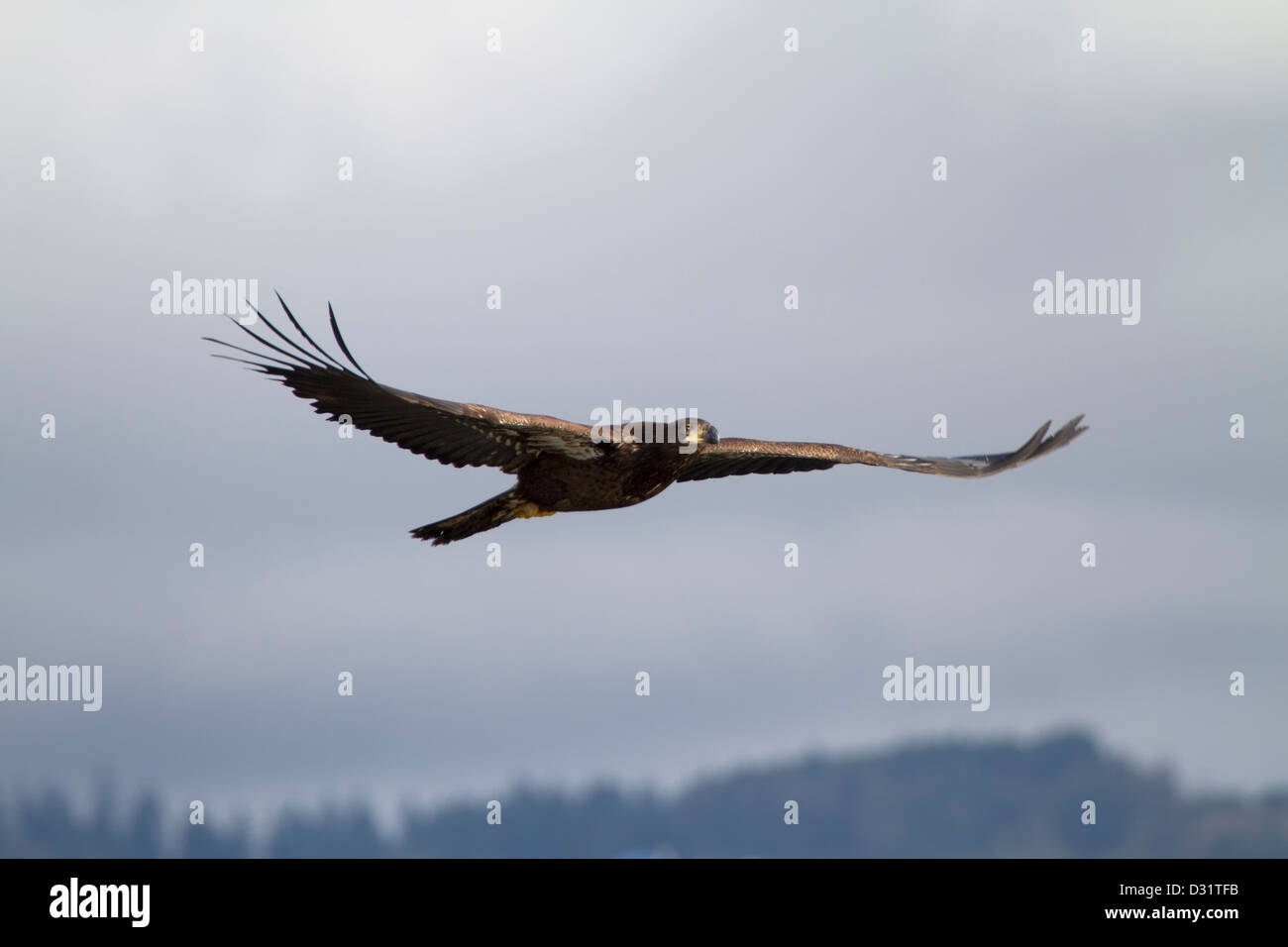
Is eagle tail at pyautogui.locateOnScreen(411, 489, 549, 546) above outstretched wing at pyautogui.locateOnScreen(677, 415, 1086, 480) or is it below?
below

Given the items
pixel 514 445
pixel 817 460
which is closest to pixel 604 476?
pixel 514 445

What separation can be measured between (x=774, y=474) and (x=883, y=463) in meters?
1.27

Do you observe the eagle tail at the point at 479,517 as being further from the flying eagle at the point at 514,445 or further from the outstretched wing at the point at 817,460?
the outstretched wing at the point at 817,460

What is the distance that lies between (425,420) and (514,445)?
3.06 feet

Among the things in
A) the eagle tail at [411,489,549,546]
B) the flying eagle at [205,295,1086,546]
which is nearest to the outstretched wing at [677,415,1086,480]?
the flying eagle at [205,295,1086,546]

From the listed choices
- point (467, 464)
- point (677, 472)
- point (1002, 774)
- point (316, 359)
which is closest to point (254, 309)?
point (316, 359)

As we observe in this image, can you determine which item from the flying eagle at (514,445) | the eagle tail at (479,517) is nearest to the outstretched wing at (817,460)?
the flying eagle at (514,445)

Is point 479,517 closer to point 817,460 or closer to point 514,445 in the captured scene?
point 514,445

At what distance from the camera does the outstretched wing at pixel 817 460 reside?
18.3 metres

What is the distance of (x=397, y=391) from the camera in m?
15.7

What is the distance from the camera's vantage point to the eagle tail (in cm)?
1723

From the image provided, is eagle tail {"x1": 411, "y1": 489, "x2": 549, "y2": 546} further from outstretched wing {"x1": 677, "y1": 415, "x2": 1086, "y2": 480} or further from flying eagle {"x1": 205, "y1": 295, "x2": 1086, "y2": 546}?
outstretched wing {"x1": 677, "y1": 415, "x2": 1086, "y2": 480}

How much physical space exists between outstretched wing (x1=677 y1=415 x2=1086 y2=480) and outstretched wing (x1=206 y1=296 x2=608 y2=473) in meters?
1.72

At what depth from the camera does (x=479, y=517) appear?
17500mm
